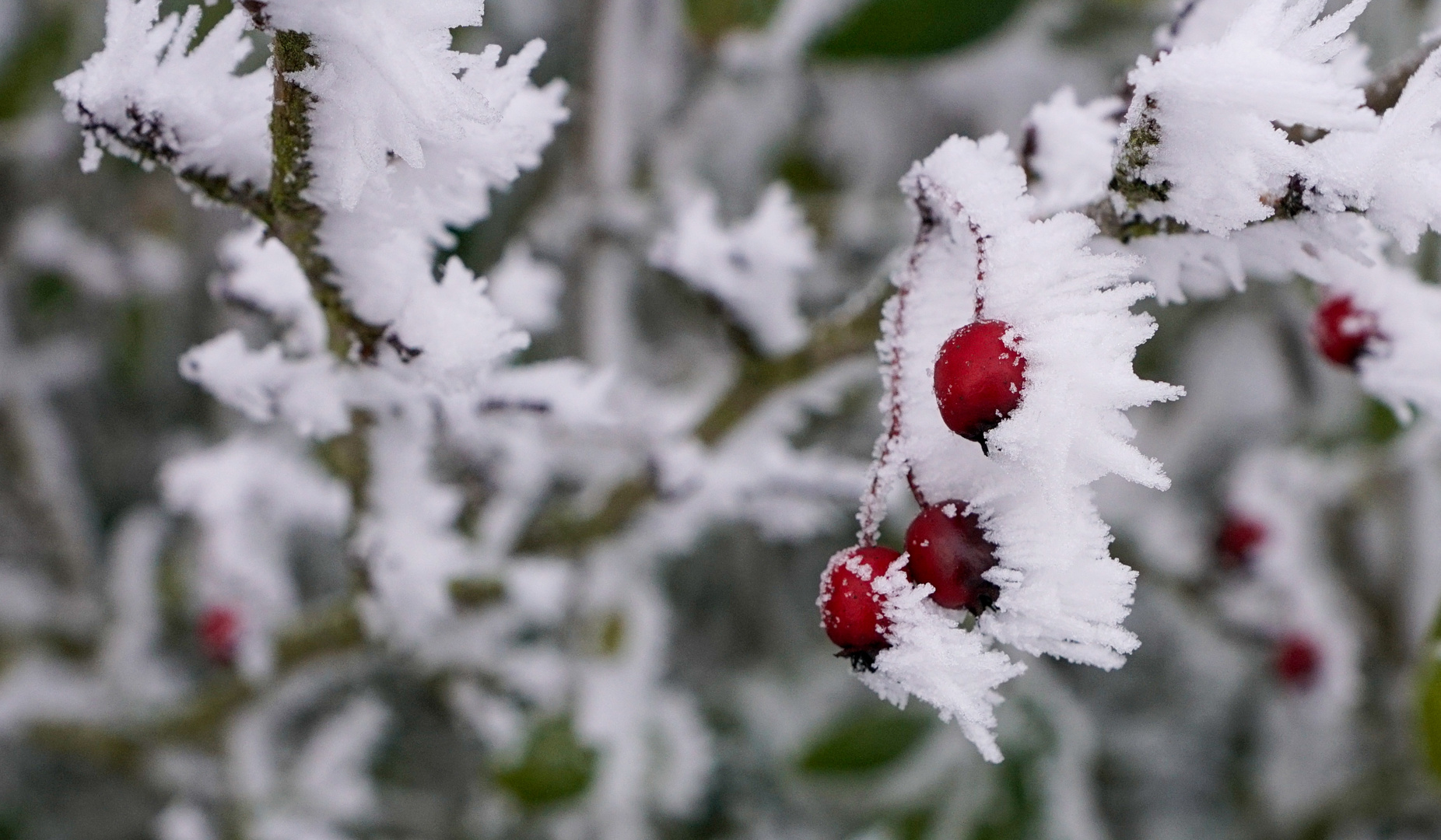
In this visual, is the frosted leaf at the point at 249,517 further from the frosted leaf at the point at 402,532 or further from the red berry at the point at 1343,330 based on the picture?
the red berry at the point at 1343,330

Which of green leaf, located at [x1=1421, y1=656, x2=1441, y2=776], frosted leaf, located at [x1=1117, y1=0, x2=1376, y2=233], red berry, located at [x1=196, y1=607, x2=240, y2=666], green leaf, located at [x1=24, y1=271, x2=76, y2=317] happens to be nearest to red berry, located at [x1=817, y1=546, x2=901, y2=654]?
frosted leaf, located at [x1=1117, y1=0, x2=1376, y2=233]

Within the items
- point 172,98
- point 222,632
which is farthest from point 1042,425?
point 222,632

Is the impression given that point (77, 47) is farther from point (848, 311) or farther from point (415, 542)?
point (848, 311)

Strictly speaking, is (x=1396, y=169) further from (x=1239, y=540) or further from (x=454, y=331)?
(x=1239, y=540)

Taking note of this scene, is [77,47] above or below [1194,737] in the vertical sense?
above

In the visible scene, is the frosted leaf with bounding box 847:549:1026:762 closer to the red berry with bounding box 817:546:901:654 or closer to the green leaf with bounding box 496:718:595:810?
the red berry with bounding box 817:546:901:654

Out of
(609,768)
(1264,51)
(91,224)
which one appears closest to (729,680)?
(609,768)
